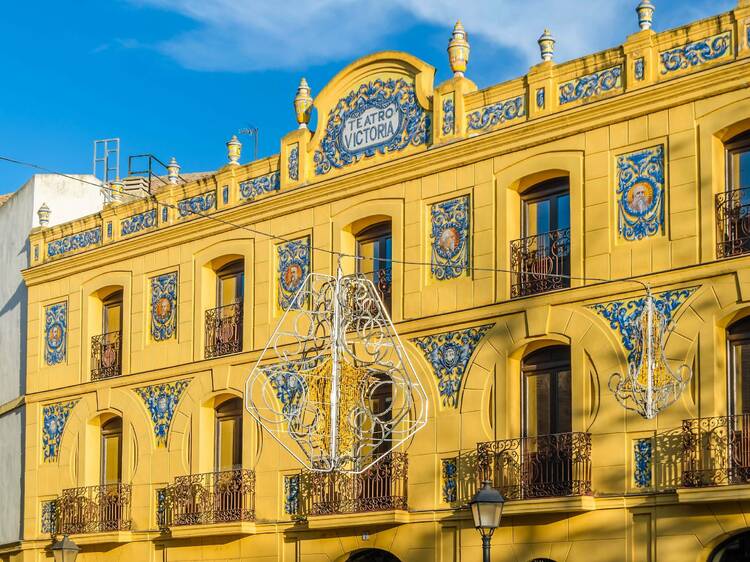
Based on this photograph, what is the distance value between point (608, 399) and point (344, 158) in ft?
21.5

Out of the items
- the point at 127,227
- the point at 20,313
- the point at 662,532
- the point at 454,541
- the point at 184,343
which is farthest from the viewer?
the point at 20,313

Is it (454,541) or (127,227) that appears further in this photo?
(127,227)

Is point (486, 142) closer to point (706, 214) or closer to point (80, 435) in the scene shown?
point (706, 214)

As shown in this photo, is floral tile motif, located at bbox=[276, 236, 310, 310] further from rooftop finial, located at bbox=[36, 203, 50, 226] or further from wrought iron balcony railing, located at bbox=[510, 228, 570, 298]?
rooftop finial, located at bbox=[36, 203, 50, 226]

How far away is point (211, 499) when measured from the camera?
26188mm

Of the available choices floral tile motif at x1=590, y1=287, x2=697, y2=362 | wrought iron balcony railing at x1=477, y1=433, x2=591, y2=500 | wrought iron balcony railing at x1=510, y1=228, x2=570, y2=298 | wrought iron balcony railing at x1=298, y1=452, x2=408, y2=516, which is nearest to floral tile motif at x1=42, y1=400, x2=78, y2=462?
wrought iron balcony railing at x1=298, y1=452, x2=408, y2=516

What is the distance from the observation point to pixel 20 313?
31.8 meters

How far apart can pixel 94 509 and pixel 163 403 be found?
2.55 meters

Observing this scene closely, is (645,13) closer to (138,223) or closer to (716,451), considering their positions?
(716,451)

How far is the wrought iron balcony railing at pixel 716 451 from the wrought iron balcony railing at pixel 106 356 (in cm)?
1254

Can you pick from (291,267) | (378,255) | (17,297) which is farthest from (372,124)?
(17,297)

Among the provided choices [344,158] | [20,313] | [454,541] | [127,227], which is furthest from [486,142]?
[20,313]

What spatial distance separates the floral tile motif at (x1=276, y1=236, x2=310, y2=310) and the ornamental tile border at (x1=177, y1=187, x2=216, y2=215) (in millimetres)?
2105

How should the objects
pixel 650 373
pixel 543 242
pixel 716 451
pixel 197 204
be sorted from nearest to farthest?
1. pixel 716 451
2. pixel 650 373
3. pixel 543 242
4. pixel 197 204
